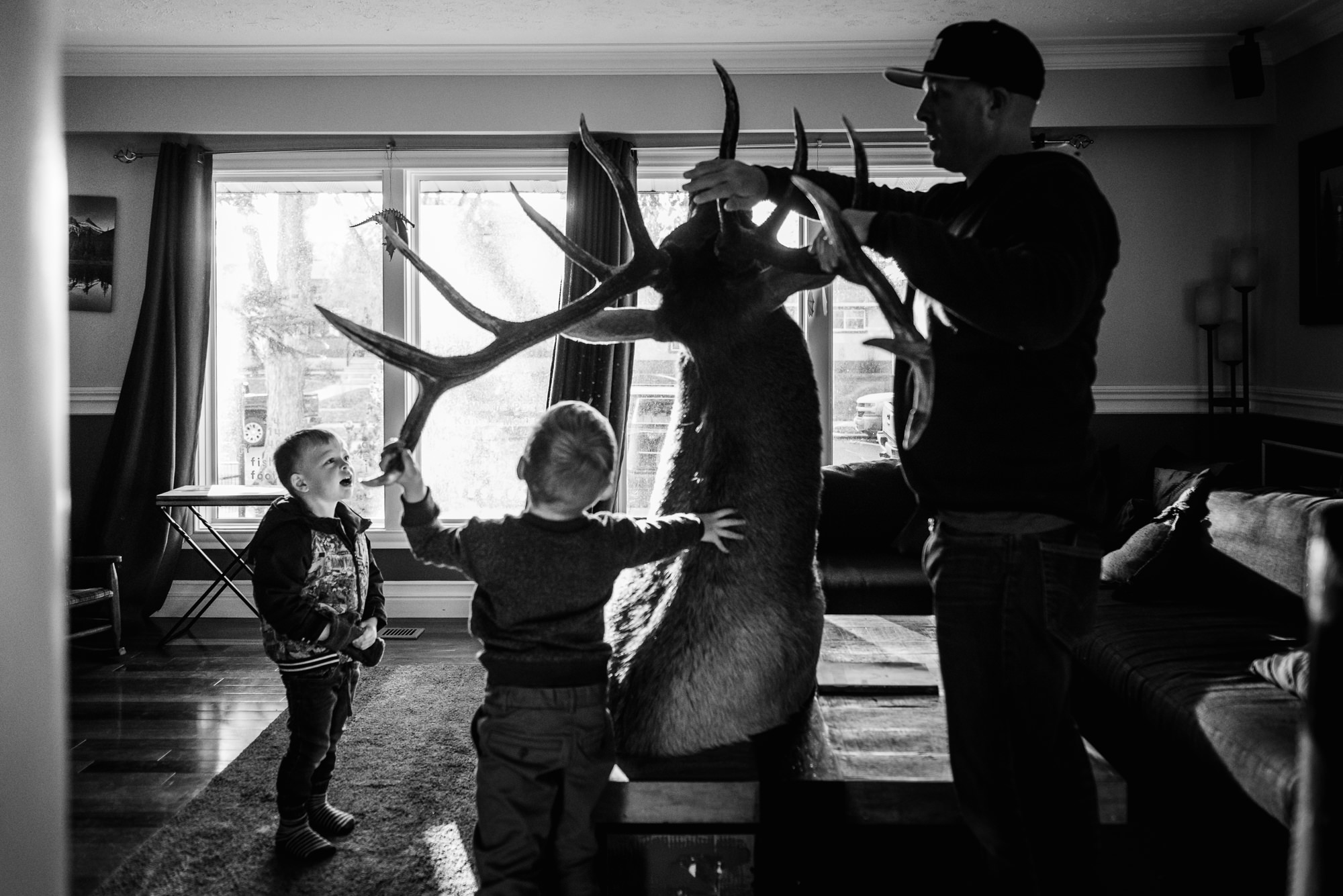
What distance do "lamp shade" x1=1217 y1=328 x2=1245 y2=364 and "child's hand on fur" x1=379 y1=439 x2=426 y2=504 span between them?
4.58 meters

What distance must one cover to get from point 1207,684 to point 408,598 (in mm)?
3839

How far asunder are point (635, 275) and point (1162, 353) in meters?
4.34

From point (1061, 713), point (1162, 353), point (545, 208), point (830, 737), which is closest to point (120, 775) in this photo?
point (830, 737)

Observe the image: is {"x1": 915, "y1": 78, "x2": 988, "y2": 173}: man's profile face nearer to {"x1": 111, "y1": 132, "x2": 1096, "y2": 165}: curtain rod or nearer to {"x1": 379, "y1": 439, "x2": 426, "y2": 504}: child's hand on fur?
{"x1": 379, "y1": 439, "x2": 426, "y2": 504}: child's hand on fur

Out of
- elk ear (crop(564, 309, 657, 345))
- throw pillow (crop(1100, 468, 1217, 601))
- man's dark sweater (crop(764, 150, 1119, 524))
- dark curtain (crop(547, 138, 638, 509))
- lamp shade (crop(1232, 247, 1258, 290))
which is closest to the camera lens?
man's dark sweater (crop(764, 150, 1119, 524))

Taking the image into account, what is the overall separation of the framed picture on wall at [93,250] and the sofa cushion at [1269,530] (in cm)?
516

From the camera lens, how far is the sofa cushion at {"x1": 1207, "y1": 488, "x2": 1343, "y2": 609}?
9.77 feet

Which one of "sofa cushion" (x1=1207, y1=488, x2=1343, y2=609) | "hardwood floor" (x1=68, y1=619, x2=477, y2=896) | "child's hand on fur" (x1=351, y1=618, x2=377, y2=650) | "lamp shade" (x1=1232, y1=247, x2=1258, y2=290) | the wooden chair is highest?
"lamp shade" (x1=1232, y1=247, x2=1258, y2=290)

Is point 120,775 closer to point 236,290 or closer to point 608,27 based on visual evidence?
point 236,290

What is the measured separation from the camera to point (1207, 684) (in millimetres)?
2504

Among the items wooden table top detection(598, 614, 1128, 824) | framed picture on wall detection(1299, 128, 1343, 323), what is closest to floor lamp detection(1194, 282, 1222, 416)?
framed picture on wall detection(1299, 128, 1343, 323)

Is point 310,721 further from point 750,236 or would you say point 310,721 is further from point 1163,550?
point 1163,550

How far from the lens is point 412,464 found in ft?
4.95

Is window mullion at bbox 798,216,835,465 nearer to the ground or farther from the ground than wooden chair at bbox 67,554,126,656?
farther from the ground
